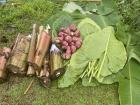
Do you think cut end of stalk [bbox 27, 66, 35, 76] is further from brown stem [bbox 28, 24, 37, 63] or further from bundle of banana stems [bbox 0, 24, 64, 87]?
brown stem [bbox 28, 24, 37, 63]

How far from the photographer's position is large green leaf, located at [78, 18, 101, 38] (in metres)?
5.30

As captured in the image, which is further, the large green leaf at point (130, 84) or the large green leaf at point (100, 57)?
the large green leaf at point (100, 57)

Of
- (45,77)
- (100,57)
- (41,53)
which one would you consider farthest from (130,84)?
(41,53)

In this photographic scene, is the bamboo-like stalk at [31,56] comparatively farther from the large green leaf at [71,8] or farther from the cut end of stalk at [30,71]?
the large green leaf at [71,8]

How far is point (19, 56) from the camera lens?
5023 mm

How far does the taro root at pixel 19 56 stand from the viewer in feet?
16.2

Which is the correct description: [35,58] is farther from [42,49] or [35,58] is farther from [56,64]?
[56,64]

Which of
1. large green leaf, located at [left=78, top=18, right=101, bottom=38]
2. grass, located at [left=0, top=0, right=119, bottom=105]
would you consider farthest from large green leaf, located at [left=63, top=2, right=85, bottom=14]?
grass, located at [left=0, top=0, right=119, bottom=105]

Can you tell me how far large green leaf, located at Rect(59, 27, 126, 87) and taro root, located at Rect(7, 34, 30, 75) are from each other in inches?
20.5

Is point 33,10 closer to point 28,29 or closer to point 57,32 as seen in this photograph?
point 28,29

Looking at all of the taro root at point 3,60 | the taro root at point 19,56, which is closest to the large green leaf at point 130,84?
the taro root at point 19,56

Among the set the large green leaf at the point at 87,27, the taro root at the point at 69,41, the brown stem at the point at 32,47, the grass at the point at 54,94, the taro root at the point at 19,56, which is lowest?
the grass at the point at 54,94

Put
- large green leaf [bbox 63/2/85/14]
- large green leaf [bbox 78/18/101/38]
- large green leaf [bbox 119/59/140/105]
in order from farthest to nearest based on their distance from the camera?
large green leaf [bbox 63/2/85/14], large green leaf [bbox 78/18/101/38], large green leaf [bbox 119/59/140/105]

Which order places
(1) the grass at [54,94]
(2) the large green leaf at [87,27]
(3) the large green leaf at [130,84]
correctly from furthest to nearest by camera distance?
(2) the large green leaf at [87,27] < (1) the grass at [54,94] < (3) the large green leaf at [130,84]
